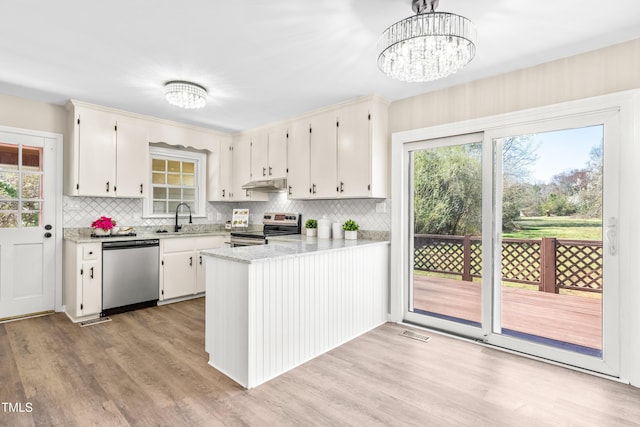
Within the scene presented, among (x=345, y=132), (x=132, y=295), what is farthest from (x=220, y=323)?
(x=345, y=132)

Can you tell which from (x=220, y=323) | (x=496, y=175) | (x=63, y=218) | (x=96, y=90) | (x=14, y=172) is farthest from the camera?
(x=63, y=218)

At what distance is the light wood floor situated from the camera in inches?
73.5

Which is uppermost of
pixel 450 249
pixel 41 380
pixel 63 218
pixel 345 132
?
pixel 345 132

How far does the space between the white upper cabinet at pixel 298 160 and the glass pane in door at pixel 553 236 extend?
2.05m

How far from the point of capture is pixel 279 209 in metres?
4.82

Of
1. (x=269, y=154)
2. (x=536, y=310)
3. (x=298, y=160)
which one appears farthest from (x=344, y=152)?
(x=536, y=310)

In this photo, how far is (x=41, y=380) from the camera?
7.39 feet

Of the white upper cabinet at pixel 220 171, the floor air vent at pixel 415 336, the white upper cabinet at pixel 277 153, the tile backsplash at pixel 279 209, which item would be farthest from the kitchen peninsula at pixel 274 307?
the white upper cabinet at pixel 220 171

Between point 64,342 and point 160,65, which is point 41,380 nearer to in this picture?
point 64,342

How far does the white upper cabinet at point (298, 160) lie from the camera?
3.90 metres

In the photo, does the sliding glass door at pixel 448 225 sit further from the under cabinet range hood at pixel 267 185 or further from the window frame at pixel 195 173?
the window frame at pixel 195 173

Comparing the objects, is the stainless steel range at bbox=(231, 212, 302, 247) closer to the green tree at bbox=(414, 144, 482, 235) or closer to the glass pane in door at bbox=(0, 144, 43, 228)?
the green tree at bbox=(414, 144, 482, 235)

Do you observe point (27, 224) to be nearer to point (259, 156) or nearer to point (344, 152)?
point (259, 156)

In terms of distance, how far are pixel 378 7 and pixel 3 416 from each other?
3.25 metres
